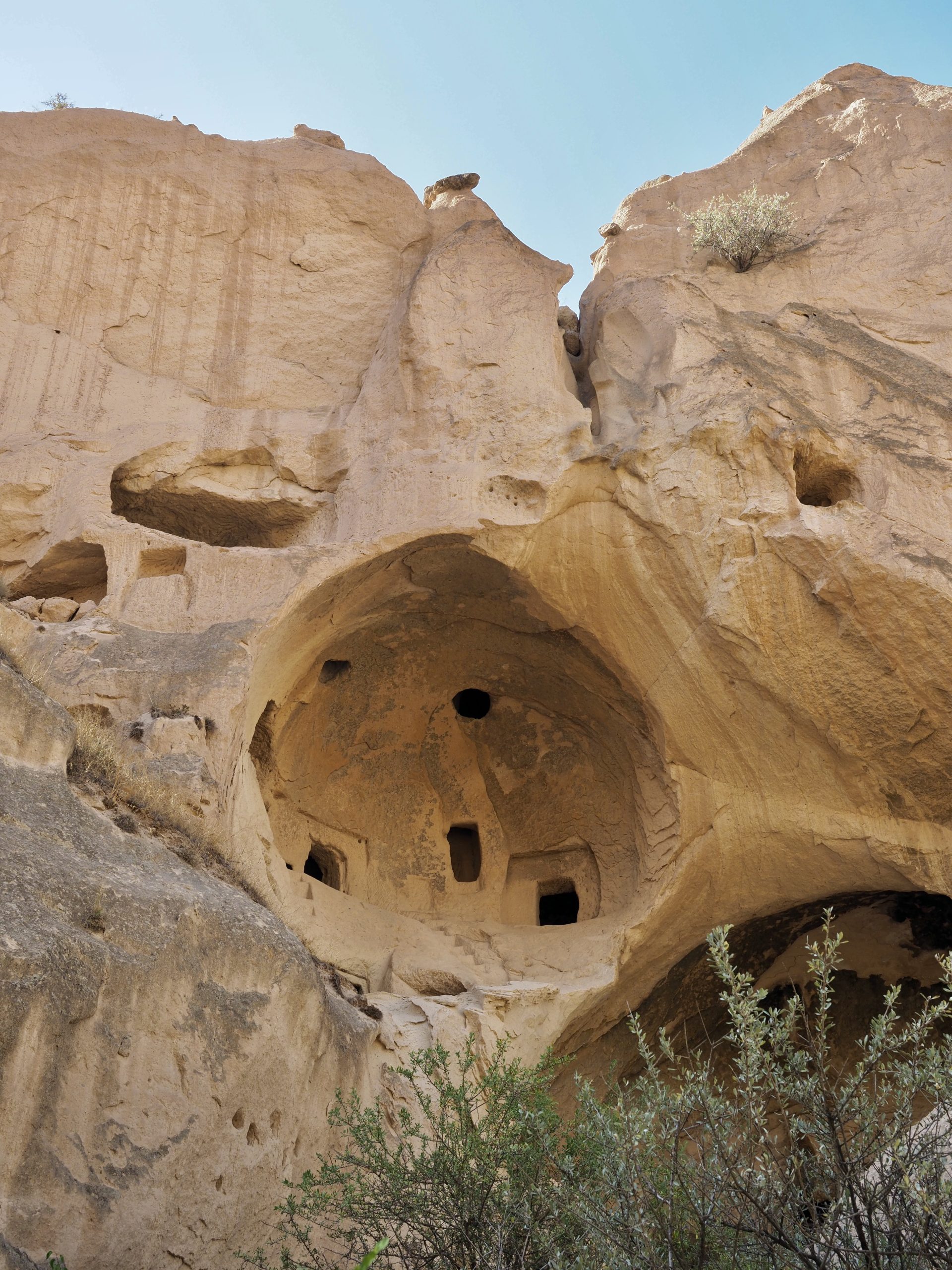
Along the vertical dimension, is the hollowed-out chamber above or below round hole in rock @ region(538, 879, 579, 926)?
above

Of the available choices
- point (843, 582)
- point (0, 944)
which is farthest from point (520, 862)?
point (0, 944)

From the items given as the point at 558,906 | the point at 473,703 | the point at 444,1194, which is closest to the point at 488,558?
the point at 473,703

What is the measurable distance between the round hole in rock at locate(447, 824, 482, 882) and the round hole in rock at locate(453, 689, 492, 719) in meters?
1.11

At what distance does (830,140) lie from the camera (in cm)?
1365

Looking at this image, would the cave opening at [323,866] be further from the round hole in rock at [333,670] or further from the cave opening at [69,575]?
the cave opening at [69,575]

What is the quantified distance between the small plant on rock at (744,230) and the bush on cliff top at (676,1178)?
8870mm

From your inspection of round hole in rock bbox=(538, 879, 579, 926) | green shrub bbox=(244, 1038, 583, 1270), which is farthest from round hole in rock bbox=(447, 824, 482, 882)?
green shrub bbox=(244, 1038, 583, 1270)

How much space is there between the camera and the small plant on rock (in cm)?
1227

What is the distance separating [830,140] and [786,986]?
9430 millimetres

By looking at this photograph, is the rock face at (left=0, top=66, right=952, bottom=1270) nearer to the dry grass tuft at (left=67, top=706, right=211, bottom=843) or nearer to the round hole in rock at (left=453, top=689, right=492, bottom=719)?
the round hole in rock at (left=453, top=689, right=492, bottom=719)

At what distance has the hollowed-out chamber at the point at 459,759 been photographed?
10586 mm

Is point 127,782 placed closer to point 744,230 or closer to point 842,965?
point 842,965

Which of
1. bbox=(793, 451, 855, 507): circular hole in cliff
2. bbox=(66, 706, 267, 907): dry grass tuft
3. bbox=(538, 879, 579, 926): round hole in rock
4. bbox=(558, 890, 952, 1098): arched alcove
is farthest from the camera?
bbox=(538, 879, 579, 926): round hole in rock

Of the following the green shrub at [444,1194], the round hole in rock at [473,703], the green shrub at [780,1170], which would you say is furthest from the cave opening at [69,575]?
the green shrub at [780,1170]
